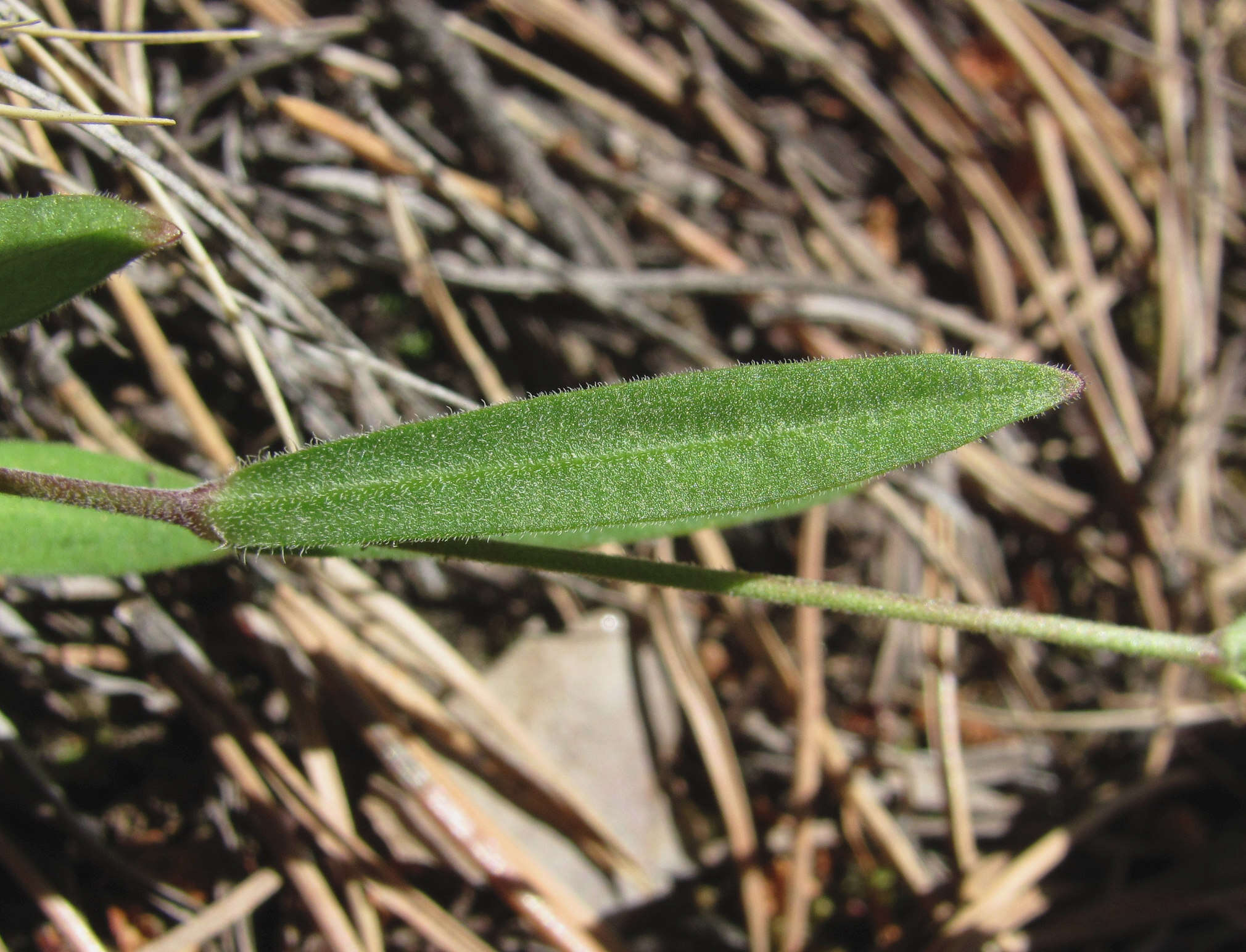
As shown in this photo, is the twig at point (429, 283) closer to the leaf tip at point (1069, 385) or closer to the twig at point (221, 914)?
the twig at point (221, 914)

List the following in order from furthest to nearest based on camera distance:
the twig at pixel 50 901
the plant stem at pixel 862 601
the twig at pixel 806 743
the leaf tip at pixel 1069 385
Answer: the twig at pixel 806 743 → the twig at pixel 50 901 → the plant stem at pixel 862 601 → the leaf tip at pixel 1069 385

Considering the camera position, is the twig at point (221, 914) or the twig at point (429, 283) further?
the twig at point (429, 283)

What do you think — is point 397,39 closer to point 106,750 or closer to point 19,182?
point 19,182

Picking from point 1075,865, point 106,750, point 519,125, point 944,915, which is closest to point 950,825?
point 944,915

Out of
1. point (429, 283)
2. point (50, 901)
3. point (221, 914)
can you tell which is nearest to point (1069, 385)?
point (429, 283)

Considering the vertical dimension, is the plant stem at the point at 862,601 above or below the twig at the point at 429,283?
below

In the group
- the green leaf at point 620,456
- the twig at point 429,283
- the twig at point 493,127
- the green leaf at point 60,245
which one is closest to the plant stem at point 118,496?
the green leaf at point 620,456

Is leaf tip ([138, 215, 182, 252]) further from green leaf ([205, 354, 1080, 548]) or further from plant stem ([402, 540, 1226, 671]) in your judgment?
plant stem ([402, 540, 1226, 671])
